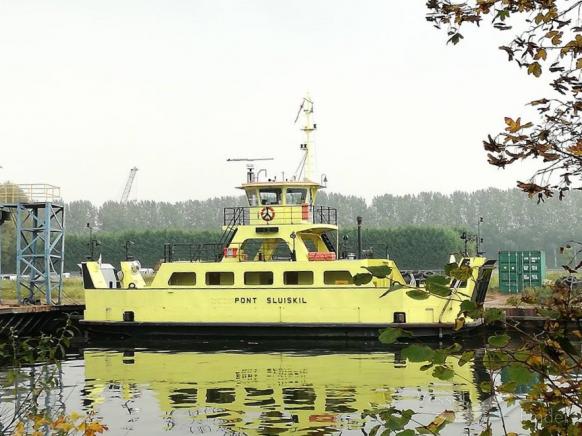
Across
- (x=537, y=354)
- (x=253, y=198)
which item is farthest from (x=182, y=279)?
(x=537, y=354)

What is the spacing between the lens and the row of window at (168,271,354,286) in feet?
85.9

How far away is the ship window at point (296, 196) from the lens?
28625mm

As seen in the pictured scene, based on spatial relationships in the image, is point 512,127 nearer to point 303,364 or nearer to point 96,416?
point 96,416

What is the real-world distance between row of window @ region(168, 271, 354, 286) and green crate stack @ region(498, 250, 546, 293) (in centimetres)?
1658

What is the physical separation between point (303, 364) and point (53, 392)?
6.47 m

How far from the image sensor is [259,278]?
88.9 ft

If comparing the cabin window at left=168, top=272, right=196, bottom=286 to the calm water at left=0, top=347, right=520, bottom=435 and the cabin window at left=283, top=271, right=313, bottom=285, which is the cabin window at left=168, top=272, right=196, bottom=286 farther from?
the calm water at left=0, top=347, right=520, bottom=435

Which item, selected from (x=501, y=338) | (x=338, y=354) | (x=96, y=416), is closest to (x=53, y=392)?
(x=96, y=416)

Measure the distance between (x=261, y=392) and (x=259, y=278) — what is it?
10.3m

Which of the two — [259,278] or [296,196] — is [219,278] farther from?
[296,196]

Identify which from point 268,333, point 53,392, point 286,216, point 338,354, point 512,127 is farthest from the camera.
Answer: point 286,216

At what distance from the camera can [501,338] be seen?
408 centimetres

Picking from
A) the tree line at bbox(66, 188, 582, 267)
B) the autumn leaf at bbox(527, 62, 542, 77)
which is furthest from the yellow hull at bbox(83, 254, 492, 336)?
the tree line at bbox(66, 188, 582, 267)

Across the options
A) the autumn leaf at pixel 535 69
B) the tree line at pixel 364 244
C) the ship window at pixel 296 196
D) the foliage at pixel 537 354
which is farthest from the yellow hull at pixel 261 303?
the tree line at pixel 364 244
